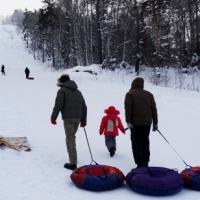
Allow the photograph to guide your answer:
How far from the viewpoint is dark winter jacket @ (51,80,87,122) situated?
816 centimetres

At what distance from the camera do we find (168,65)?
37.4 m

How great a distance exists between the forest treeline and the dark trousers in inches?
1060

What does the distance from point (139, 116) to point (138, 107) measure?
17 cm

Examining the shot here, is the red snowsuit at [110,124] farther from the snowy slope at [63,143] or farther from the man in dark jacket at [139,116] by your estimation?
the man in dark jacket at [139,116]

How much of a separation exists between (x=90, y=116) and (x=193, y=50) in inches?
1038

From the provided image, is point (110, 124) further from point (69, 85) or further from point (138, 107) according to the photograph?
point (69, 85)

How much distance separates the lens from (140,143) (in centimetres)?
819

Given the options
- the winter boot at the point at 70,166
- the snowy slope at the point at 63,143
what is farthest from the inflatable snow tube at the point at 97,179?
the winter boot at the point at 70,166

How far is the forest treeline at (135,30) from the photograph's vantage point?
3684 cm

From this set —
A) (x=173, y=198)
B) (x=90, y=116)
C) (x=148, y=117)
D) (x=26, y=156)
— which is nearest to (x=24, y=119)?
(x=90, y=116)

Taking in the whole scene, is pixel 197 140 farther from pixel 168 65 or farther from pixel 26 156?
pixel 168 65

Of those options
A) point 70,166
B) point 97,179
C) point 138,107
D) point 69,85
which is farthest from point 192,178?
point 69,85

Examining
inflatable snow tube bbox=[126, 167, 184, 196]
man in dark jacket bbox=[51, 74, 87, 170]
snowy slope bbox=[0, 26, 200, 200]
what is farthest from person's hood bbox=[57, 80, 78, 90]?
inflatable snow tube bbox=[126, 167, 184, 196]

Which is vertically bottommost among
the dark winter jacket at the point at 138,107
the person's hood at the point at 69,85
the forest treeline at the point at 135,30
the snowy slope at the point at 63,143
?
the snowy slope at the point at 63,143
